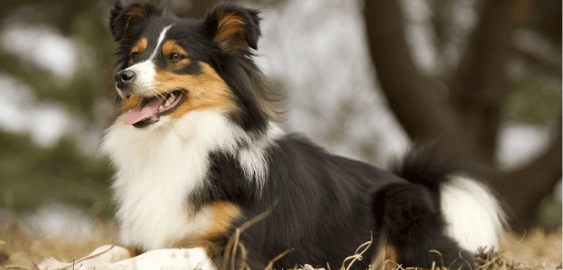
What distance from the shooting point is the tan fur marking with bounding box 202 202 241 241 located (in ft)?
9.98

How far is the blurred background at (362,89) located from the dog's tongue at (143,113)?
2.91 metres

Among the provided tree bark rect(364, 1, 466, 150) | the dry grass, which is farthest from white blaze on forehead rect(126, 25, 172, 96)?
tree bark rect(364, 1, 466, 150)

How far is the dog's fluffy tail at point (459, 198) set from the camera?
3902mm

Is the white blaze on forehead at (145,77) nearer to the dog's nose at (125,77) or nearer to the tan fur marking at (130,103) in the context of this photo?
the dog's nose at (125,77)

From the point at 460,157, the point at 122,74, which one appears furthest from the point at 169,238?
the point at 460,157

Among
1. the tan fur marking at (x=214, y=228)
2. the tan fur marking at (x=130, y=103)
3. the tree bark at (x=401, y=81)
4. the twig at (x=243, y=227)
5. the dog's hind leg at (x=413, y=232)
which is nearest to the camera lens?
the twig at (x=243, y=227)

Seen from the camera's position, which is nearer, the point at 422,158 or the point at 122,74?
the point at 122,74

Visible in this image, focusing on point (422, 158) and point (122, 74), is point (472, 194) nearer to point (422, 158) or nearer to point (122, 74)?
point (422, 158)

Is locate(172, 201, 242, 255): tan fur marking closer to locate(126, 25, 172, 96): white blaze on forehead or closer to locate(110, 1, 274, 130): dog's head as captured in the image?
locate(110, 1, 274, 130): dog's head

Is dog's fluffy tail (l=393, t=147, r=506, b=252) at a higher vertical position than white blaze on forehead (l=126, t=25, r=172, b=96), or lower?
lower

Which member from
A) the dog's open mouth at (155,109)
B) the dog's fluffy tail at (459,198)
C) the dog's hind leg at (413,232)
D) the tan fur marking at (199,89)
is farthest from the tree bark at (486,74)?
the dog's open mouth at (155,109)

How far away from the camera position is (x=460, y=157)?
444cm

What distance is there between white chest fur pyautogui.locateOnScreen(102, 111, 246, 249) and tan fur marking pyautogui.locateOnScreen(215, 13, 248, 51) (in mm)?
435

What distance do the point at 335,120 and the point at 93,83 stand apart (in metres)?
4.19
